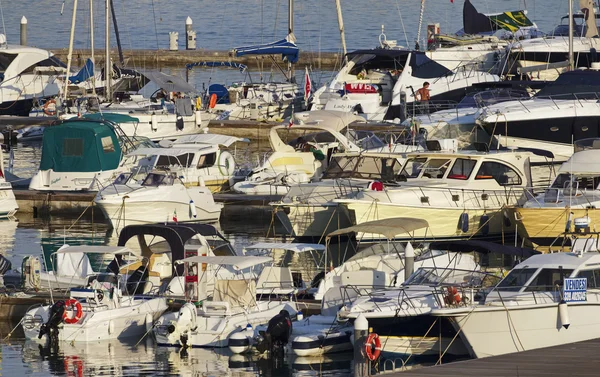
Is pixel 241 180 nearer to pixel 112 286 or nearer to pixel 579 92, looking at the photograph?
pixel 579 92

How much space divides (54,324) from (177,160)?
13654 mm

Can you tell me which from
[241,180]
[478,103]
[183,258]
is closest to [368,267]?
[183,258]

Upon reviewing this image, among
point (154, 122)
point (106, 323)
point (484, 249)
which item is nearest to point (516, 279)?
point (484, 249)

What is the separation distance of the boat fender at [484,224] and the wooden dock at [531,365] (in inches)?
454

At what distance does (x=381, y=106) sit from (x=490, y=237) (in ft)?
56.4

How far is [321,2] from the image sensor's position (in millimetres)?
110062

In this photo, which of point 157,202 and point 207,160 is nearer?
point 157,202

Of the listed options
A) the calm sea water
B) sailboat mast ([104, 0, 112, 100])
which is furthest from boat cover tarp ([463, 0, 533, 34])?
sailboat mast ([104, 0, 112, 100])

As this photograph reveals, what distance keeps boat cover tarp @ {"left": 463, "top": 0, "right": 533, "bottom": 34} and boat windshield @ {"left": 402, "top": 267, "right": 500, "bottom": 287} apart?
34.0 meters

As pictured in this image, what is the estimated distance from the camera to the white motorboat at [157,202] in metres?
34.5

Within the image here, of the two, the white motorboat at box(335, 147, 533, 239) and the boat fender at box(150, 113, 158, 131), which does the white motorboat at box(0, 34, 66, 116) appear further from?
the white motorboat at box(335, 147, 533, 239)

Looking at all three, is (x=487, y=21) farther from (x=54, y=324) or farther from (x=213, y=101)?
(x=54, y=324)

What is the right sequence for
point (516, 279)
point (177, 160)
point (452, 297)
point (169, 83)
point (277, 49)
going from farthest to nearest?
point (277, 49) → point (169, 83) → point (177, 160) → point (516, 279) → point (452, 297)

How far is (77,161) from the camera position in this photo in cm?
3778
